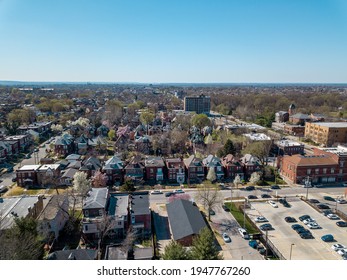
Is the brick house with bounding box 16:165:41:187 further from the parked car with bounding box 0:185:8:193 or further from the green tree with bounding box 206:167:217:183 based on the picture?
the green tree with bounding box 206:167:217:183

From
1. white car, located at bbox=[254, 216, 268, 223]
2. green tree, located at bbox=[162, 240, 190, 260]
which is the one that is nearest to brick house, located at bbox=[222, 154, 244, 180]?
white car, located at bbox=[254, 216, 268, 223]

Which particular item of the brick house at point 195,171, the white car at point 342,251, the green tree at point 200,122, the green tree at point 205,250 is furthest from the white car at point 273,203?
the green tree at point 200,122

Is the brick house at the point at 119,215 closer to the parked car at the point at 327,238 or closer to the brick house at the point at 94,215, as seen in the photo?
the brick house at the point at 94,215

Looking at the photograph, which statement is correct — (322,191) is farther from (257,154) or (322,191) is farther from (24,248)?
(24,248)

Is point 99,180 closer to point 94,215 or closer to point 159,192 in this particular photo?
point 159,192

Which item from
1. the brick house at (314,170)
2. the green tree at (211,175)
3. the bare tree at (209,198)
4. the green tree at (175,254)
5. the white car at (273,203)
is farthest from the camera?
the brick house at (314,170)

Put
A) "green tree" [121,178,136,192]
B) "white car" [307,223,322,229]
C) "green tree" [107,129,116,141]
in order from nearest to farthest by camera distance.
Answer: "white car" [307,223,322,229], "green tree" [121,178,136,192], "green tree" [107,129,116,141]
